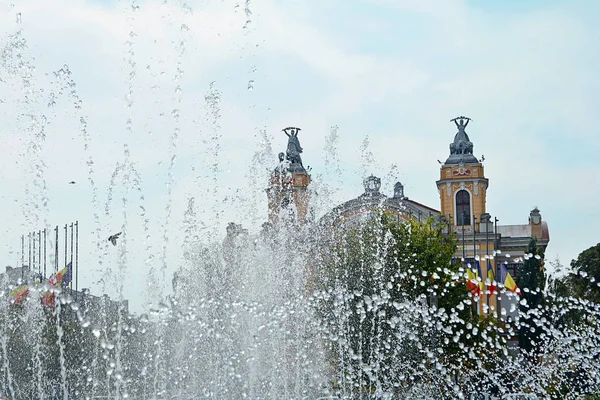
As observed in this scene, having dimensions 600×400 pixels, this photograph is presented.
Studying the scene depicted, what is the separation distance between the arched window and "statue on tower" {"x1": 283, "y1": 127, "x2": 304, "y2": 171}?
30.4ft

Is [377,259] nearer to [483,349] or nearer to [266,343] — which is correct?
[483,349]

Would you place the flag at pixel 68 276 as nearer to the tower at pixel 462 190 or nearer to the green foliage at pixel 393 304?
the green foliage at pixel 393 304

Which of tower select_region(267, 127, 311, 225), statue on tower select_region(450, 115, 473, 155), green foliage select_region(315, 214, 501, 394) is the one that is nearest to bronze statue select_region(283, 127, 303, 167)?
tower select_region(267, 127, 311, 225)

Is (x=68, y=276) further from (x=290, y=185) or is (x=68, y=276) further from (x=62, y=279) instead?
(x=290, y=185)

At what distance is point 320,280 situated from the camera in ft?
97.8

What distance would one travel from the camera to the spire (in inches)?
2063

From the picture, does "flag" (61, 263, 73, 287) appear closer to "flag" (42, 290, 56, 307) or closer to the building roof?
"flag" (42, 290, 56, 307)

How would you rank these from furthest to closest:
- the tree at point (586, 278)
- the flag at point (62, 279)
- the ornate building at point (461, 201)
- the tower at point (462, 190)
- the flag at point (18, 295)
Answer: the tower at point (462, 190) < the ornate building at point (461, 201) < the tree at point (586, 278) < the flag at point (62, 279) < the flag at point (18, 295)

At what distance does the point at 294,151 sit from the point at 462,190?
395 inches

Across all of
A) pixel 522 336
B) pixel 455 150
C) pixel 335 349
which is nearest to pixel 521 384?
pixel 335 349

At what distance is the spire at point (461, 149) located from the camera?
2063 inches

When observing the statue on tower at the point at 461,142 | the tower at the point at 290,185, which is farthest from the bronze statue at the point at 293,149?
the statue on tower at the point at 461,142

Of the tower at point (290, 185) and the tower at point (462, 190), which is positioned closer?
the tower at point (290, 185)

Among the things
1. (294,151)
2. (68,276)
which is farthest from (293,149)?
(68,276)
